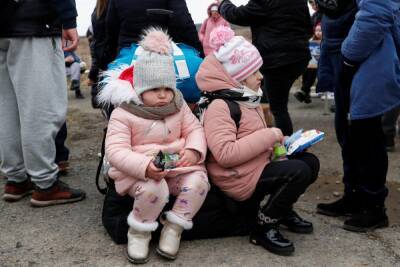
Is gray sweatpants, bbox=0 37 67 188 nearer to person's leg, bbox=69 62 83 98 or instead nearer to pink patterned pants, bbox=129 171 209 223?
pink patterned pants, bbox=129 171 209 223

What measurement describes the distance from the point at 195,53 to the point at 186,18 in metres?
0.31

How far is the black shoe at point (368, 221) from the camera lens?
315cm

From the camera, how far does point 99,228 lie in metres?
3.23

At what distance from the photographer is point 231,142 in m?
2.84

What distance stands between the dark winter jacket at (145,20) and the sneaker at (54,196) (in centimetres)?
112

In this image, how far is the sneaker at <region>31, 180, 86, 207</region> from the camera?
11.6 feet

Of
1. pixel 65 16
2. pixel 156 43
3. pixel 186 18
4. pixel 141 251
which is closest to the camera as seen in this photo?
pixel 141 251

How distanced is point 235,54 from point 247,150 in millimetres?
563

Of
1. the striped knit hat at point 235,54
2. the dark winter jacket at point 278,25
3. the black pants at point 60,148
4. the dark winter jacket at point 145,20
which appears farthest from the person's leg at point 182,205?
the dark winter jacket at point 278,25

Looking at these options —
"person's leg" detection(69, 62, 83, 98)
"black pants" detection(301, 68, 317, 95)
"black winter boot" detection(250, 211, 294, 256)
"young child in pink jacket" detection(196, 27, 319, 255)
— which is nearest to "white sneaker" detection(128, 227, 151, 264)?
"young child in pink jacket" detection(196, 27, 319, 255)

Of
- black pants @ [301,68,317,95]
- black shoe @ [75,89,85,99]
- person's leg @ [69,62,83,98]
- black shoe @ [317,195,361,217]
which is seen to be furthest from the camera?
black shoe @ [75,89,85,99]

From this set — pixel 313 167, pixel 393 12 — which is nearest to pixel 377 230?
pixel 313 167

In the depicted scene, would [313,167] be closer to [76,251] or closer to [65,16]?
[76,251]

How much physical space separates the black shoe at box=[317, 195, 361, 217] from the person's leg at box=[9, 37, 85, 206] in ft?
6.13
